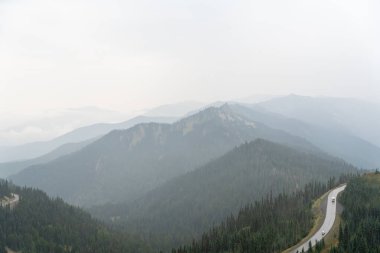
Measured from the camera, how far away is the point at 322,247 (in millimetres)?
157125

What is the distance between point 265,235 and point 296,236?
14.5 meters

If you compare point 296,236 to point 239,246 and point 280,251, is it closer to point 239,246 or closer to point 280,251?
point 280,251

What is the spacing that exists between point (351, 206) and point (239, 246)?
2163 inches

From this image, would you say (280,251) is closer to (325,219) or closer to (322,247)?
(322,247)

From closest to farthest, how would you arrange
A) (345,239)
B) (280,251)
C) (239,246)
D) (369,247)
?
(369,247)
(345,239)
(280,251)
(239,246)

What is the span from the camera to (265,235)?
19262 cm

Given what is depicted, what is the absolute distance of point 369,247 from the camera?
145 meters

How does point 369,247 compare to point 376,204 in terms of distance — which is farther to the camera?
point 376,204

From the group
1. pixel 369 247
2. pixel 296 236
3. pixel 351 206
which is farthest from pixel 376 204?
pixel 369 247

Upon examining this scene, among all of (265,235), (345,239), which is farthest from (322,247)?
(265,235)

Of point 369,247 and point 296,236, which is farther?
point 296,236

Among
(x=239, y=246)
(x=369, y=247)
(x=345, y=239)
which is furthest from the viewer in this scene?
(x=239, y=246)

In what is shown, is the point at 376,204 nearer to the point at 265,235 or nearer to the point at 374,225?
the point at 374,225

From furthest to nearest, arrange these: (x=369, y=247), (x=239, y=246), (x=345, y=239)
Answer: (x=239, y=246), (x=345, y=239), (x=369, y=247)
